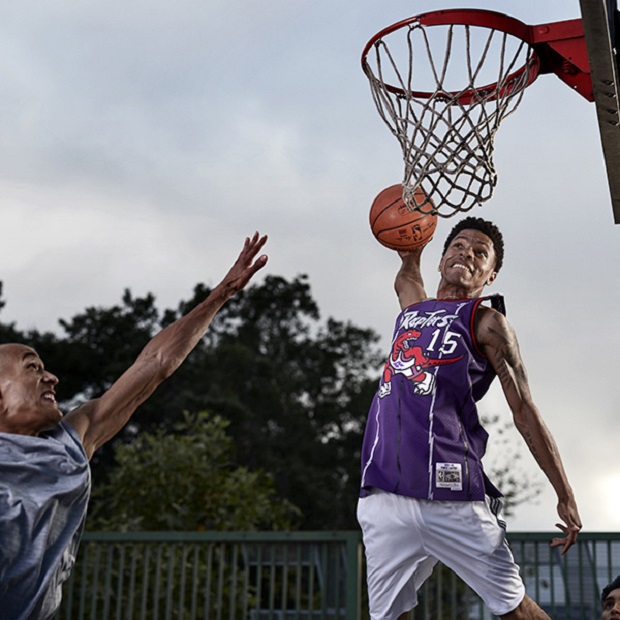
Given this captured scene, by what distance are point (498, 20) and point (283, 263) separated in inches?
905

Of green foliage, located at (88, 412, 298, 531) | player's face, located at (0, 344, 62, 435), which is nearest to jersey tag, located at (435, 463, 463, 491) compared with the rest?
player's face, located at (0, 344, 62, 435)

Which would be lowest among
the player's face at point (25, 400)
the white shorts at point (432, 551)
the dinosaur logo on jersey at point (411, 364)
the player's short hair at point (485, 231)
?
the white shorts at point (432, 551)

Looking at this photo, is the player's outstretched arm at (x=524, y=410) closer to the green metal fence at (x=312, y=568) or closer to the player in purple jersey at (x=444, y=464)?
the player in purple jersey at (x=444, y=464)

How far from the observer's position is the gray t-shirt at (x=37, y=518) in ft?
10.6

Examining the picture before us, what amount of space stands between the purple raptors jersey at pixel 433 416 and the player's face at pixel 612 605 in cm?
122

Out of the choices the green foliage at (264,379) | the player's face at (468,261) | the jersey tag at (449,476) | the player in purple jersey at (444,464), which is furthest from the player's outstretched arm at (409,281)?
the green foliage at (264,379)

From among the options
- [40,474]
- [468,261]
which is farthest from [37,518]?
[468,261]

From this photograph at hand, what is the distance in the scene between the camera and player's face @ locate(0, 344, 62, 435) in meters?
3.47

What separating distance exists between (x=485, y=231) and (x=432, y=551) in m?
1.54

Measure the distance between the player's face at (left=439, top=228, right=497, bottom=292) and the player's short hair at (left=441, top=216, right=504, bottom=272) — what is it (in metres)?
0.03

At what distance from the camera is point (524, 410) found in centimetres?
430

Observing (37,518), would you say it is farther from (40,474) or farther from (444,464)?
(444,464)

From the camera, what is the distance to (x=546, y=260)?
12.3 metres

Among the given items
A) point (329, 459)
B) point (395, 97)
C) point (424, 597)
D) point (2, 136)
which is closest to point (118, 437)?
point (329, 459)
